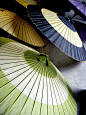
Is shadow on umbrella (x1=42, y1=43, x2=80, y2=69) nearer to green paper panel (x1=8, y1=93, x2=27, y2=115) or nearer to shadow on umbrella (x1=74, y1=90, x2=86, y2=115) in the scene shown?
shadow on umbrella (x1=74, y1=90, x2=86, y2=115)

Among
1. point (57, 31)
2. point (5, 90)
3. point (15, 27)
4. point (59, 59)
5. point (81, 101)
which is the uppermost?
point (15, 27)

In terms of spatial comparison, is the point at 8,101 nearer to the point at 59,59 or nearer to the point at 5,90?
the point at 5,90

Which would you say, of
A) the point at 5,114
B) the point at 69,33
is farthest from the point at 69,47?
the point at 5,114

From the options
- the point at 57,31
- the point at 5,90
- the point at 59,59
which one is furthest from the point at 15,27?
the point at 5,90

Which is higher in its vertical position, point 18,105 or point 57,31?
point 57,31

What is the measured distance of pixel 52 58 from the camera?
2787 mm

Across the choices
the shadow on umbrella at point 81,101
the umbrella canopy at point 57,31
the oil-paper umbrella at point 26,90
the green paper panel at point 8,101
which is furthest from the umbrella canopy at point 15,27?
the shadow on umbrella at point 81,101

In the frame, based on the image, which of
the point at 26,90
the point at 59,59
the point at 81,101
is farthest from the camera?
the point at 59,59

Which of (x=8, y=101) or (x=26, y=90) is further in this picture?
(x=26, y=90)

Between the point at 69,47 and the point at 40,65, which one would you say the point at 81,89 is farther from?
the point at 40,65

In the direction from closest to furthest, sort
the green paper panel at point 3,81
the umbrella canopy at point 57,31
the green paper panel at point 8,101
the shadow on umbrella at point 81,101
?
the green paper panel at point 8,101, the green paper panel at point 3,81, the umbrella canopy at point 57,31, the shadow on umbrella at point 81,101

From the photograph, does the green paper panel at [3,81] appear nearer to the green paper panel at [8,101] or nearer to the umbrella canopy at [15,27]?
the green paper panel at [8,101]

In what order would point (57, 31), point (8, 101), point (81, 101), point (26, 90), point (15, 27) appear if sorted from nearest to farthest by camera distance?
point (8, 101), point (26, 90), point (57, 31), point (81, 101), point (15, 27)

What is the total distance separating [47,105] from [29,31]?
2124 mm
